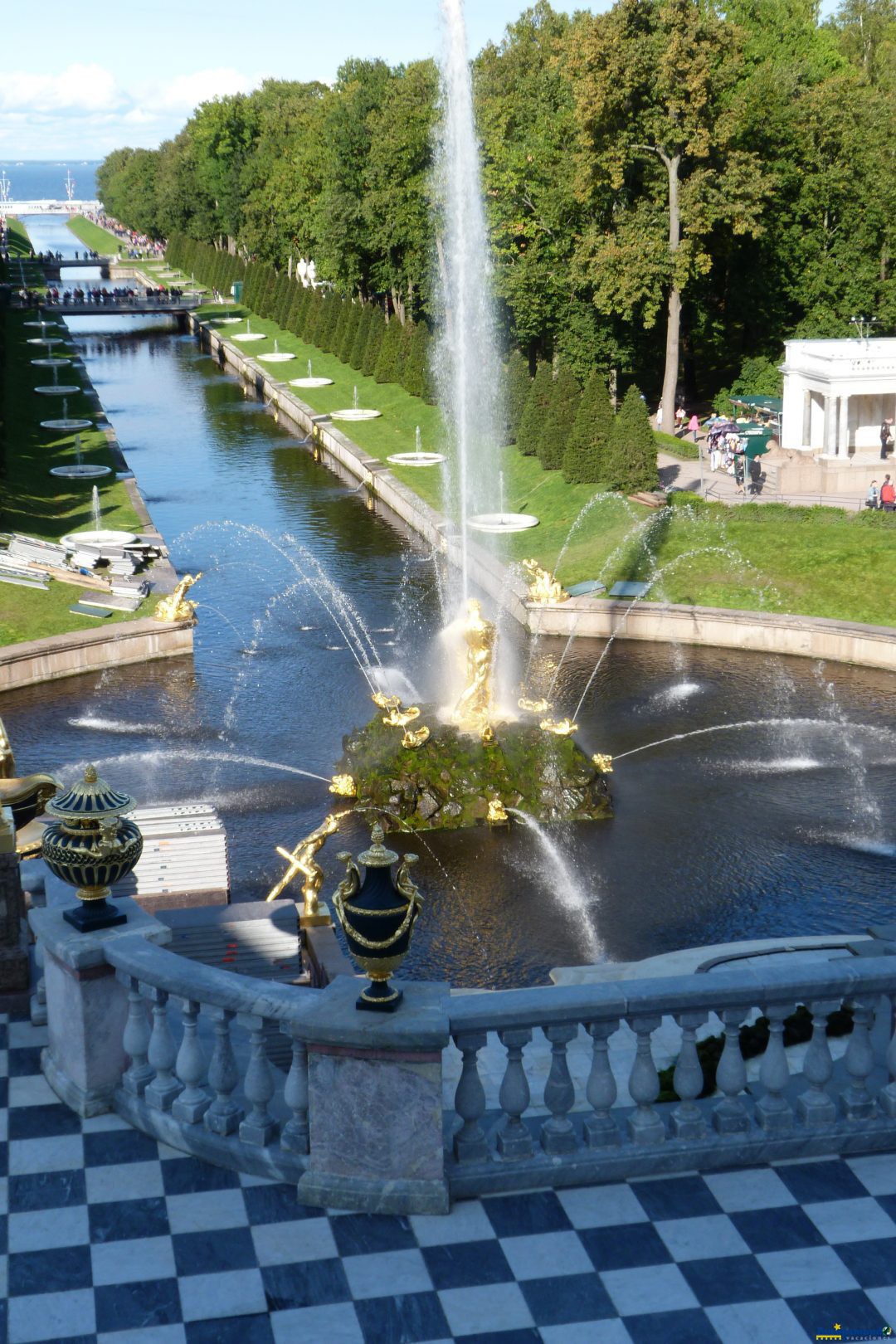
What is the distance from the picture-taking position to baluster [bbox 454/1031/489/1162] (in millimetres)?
10078

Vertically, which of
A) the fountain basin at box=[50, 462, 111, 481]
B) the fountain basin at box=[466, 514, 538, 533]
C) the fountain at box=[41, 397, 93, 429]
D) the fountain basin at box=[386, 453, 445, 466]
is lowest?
the fountain basin at box=[466, 514, 538, 533]

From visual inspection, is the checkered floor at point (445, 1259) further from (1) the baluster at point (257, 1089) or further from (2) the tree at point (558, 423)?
(2) the tree at point (558, 423)

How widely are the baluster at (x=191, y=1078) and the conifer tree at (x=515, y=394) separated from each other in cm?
4789

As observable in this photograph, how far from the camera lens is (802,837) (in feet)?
80.8

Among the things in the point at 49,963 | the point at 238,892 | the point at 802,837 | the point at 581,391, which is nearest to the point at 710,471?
the point at 581,391

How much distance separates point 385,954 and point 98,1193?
2566mm

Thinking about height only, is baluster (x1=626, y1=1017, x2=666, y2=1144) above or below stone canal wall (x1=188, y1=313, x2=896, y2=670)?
above

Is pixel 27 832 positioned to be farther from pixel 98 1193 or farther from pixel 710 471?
pixel 710 471

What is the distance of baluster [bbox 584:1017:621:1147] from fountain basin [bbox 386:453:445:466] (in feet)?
156

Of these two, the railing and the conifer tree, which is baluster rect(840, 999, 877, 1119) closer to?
the railing

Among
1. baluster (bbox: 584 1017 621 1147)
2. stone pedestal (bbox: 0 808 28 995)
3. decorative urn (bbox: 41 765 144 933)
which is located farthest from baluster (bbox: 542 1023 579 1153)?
stone pedestal (bbox: 0 808 28 995)

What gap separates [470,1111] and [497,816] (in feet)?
50.9

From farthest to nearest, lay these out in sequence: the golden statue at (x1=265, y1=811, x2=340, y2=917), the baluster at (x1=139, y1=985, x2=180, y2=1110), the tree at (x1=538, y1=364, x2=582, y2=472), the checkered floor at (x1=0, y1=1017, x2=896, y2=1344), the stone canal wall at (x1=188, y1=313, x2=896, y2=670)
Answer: the tree at (x1=538, y1=364, x2=582, y2=472)
the stone canal wall at (x1=188, y1=313, x2=896, y2=670)
the golden statue at (x1=265, y1=811, x2=340, y2=917)
the baluster at (x1=139, y1=985, x2=180, y2=1110)
the checkered floor at (x1=0, y1=1017, x2=896, y2=1344)

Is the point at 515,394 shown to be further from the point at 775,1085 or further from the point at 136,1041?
the point at 775,1085
